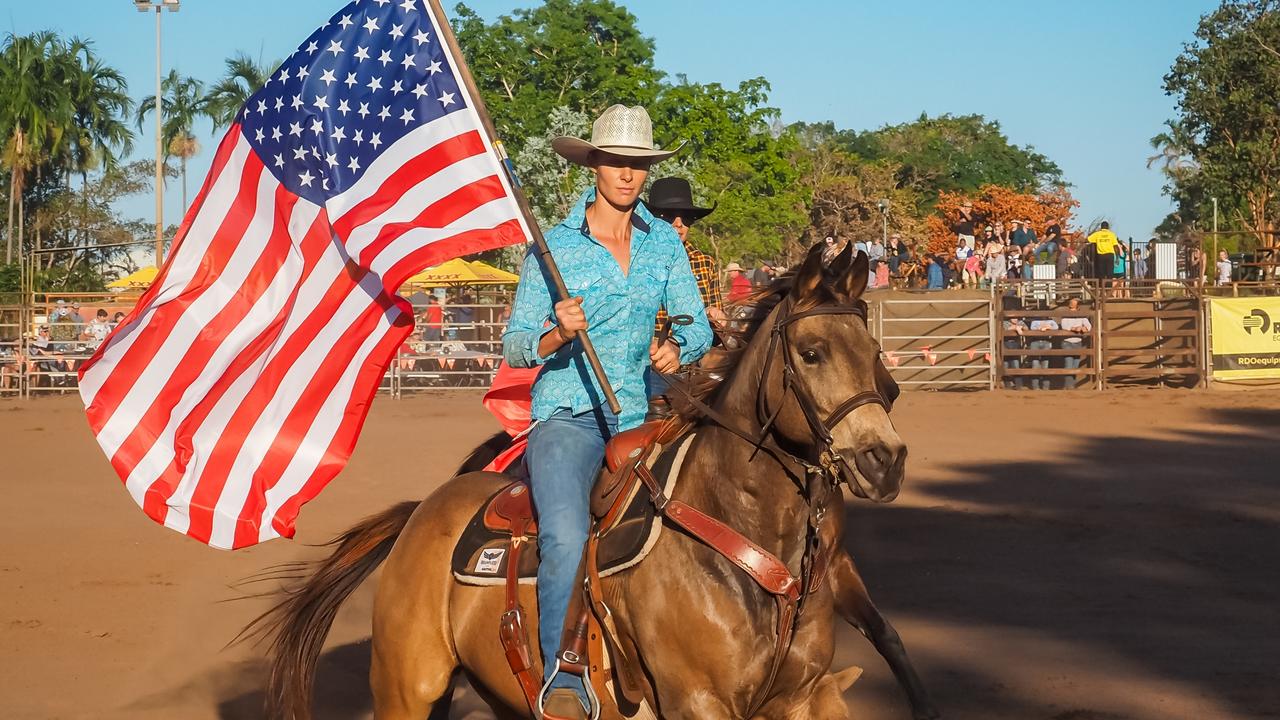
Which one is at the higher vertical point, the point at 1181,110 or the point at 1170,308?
the point at 1181,110

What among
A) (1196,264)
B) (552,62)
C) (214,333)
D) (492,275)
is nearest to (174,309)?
(214,333)

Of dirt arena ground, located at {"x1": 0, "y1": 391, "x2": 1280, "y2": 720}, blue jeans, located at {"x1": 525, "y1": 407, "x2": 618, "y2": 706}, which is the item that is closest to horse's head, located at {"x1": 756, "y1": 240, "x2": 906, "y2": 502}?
blue jeans, located at {"x1": 525, "y1": 407, "x2": 618, "y2": 706}

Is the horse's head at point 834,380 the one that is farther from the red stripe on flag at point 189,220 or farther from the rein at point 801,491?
the red stripe on flag at point 189,220

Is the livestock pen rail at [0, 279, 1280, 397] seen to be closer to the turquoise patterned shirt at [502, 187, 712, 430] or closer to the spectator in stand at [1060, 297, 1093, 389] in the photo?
the spectator in stand at [1060, 297, 1093, 389]

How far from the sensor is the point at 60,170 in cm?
5322

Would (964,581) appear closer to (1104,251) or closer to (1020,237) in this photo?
(1104,251)

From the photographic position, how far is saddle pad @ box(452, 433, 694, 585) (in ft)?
14.1

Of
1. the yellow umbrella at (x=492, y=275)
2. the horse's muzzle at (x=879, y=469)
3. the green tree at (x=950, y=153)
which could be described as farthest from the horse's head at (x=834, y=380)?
the green tree at (x=950, y=153)

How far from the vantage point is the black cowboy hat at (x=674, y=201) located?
8.18 metres

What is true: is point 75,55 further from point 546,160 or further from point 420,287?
point 420,287

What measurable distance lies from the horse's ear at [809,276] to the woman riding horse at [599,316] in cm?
71

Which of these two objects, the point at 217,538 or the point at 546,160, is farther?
the point at 546,160

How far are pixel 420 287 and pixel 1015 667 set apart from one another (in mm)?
27268

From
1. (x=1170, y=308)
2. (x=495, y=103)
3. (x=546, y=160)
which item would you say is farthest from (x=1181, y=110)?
(x=495, y=103)
